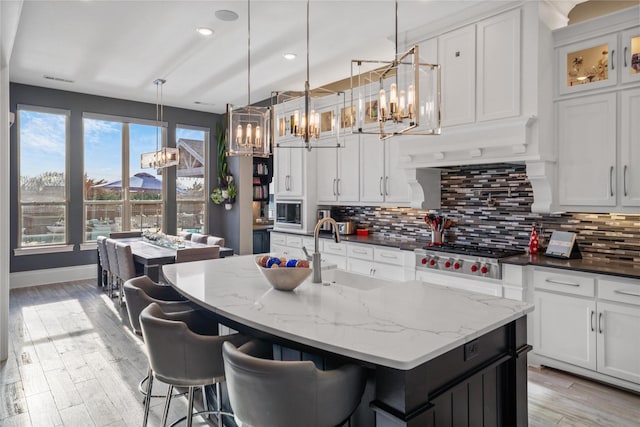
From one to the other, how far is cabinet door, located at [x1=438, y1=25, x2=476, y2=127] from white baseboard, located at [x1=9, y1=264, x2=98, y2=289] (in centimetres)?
613

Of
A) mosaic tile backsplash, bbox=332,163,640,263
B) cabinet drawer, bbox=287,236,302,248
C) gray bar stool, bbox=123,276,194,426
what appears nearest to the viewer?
gray bar stool, bbox=123,276,194,426

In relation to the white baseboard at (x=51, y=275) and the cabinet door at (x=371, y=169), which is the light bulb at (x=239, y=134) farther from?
the white baseboard at (x=51, y=275)

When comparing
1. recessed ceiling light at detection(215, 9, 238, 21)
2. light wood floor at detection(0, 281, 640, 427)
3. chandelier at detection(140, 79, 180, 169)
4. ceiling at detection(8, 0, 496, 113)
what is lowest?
light wood floor at detection(0, 281, 640, 427)

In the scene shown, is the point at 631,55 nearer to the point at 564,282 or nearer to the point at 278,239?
the point at 564,282

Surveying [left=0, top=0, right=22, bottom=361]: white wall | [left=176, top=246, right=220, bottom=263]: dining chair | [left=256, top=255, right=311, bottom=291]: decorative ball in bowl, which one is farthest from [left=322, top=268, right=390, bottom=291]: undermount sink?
[left=0, top=0, right=22, bottom=361]: white wall

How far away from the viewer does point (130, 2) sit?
11.7 ft

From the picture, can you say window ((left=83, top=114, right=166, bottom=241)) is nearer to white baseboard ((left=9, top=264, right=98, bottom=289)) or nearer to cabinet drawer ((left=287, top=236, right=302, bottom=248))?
white baseboard ((left=9, top=264, right=98, bottom=289))

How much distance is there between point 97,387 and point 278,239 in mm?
3262

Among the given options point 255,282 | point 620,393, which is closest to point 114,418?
point 255,282

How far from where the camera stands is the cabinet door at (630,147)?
9.55ft

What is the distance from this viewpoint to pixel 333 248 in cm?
501

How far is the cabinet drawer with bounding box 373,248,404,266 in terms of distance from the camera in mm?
4209

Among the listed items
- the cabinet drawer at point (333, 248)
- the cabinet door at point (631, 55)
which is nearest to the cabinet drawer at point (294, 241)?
the cabinet drawer at point (333, 248)

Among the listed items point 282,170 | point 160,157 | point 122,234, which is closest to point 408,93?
point 282,170
